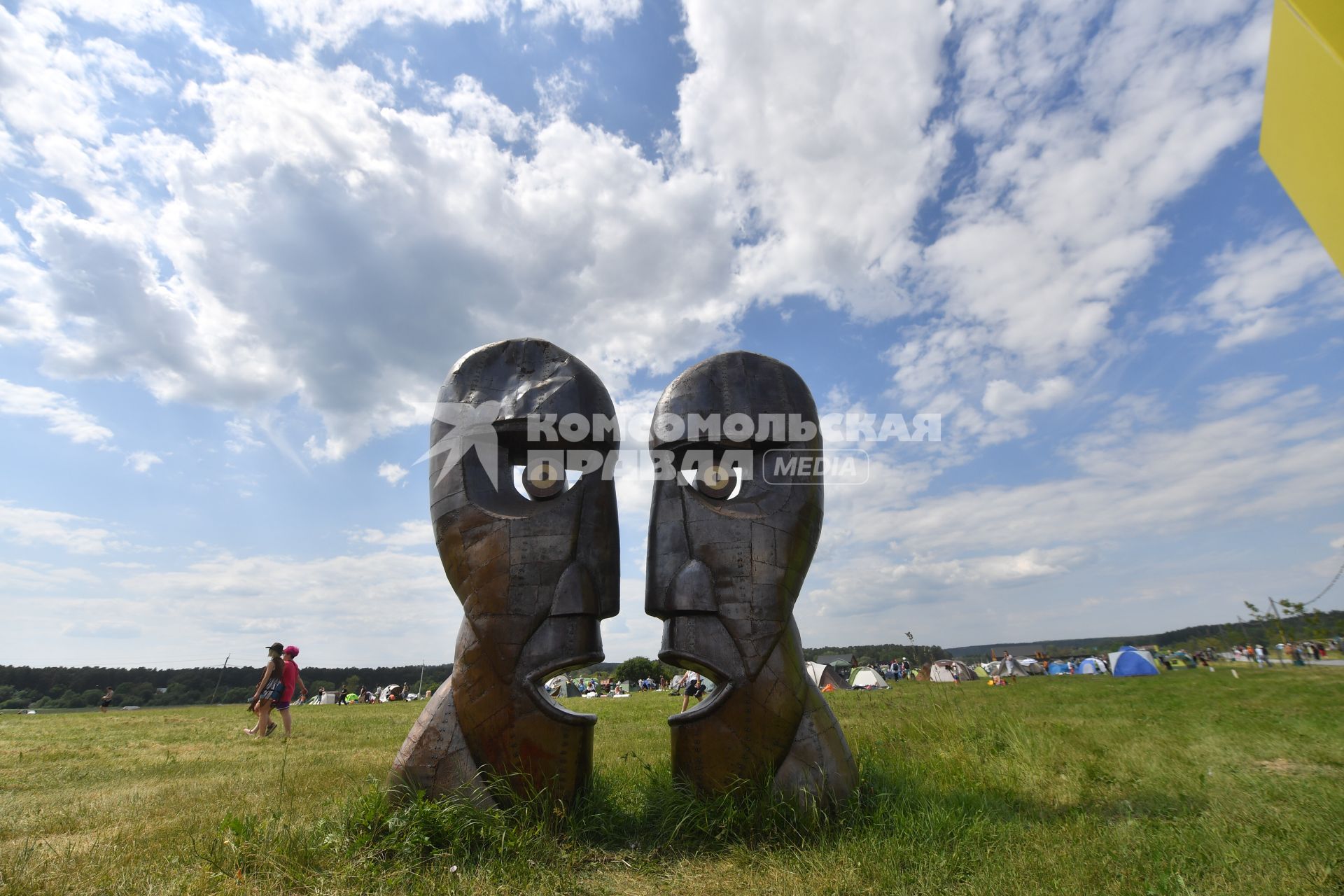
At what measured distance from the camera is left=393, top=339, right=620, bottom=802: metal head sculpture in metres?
4.96

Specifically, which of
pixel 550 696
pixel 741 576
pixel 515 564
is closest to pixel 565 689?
pixel 550 696

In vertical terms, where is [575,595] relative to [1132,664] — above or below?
above

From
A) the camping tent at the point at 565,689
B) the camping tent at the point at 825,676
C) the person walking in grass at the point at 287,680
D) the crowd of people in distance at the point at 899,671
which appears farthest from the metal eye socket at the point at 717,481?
the crowd of people in distance at the point at 899,671

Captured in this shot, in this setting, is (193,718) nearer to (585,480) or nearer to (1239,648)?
(585,480)

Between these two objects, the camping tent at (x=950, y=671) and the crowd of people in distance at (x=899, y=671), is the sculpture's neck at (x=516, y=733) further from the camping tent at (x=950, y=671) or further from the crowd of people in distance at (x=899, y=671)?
the crowd of people in distance at (x=899, y=671)

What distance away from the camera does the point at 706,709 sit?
5.02m

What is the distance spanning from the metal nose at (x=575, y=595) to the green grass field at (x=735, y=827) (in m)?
1.37

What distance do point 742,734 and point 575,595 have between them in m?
1.62

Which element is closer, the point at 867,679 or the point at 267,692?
the point at 267,692

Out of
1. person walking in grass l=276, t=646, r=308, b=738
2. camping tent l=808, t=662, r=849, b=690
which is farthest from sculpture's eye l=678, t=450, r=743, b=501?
camping tent l=808, t=662, r=849, b=690

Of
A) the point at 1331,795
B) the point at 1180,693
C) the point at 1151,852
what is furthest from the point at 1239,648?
the point at 1151,852

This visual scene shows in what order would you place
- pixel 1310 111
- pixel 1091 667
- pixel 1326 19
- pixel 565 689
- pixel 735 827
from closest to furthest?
pixel 1326 19
pixel 1310 111
pixel 735 827
pixel 565 689
pixel 1091 667

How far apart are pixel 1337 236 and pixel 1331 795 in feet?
17.1

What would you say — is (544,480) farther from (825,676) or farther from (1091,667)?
(1091,667)
